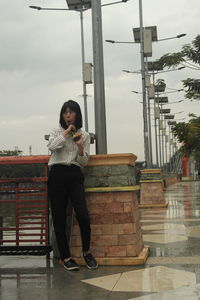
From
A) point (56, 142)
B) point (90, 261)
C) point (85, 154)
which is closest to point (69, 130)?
point (56, 142)

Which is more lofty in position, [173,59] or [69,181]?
[173,59]

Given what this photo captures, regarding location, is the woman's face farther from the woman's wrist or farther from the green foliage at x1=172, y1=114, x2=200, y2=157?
the green foliage at x1=172, y1=114, x2=200, y2=157

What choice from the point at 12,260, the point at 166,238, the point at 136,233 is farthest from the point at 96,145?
the point at 166,238

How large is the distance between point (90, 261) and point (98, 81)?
2.29 meters

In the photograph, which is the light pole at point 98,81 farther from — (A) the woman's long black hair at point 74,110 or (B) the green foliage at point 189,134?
(B) the green foliage at point 189,134

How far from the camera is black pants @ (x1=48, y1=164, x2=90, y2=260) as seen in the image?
532 centimetres

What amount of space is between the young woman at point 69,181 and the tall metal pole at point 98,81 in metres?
0.73

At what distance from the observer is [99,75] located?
246 inches

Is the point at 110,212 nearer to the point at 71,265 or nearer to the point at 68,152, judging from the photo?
the point at 71,265

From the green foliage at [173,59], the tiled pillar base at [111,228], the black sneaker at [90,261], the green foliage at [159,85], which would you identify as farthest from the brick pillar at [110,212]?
the green foliage at [159,85]

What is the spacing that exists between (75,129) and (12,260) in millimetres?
1945

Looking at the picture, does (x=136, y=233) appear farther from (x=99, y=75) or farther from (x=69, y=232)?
(x=99, y=75)

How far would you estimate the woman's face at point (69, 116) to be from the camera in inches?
215

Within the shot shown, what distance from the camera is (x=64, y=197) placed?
541cm
